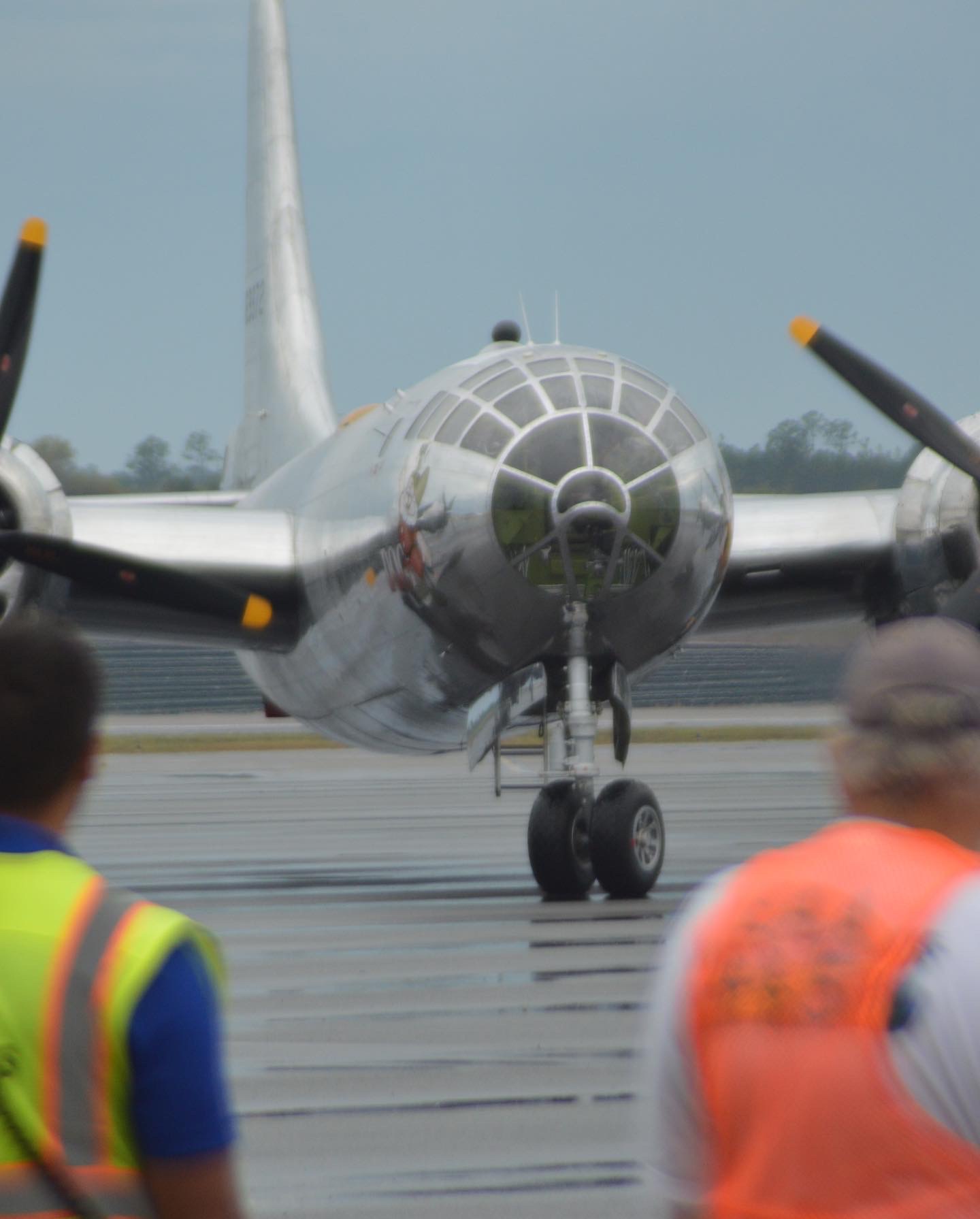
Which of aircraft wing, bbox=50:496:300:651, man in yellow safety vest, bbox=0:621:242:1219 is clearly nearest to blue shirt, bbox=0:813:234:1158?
man in yellow safety vest, bbox=0:621:242:1219

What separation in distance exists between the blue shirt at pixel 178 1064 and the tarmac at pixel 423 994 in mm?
3192

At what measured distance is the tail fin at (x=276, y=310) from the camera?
18375 millimetres

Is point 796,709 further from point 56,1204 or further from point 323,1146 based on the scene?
point 56,1204

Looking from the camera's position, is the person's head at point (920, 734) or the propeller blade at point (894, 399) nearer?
the person's head at point (920, 734)

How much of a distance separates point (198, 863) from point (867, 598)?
574 cm

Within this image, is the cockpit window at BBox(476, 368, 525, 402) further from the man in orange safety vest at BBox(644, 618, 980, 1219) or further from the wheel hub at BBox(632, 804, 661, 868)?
the man in orange safety vest at BBox(644, 618, 980, 1219)

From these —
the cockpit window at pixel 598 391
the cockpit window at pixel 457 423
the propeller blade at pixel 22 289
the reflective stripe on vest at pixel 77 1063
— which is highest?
the propeller blade at pixel 22 289

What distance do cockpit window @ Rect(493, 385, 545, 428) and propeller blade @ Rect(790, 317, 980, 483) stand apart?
240 centimetres

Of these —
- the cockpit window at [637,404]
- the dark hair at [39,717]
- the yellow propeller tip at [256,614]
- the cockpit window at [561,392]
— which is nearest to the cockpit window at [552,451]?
the cockpit window at [561,392]

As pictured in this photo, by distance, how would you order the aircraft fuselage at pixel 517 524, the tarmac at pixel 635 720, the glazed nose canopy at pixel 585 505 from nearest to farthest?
the glazed nose canopy at pixel 585 505 → the aircraft fuselage at pixel 517 524 → the tarmac at pixel 635 720

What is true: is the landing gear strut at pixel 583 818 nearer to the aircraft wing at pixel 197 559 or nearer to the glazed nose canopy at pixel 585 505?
the glazed nose canopy at pixel 585 505

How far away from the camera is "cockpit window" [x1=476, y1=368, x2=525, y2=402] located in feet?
39.1

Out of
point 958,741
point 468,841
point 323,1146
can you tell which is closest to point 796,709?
point 468,841

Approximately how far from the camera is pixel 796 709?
54.7m
